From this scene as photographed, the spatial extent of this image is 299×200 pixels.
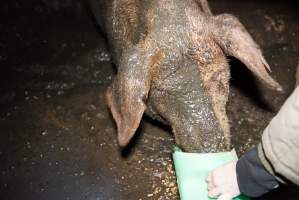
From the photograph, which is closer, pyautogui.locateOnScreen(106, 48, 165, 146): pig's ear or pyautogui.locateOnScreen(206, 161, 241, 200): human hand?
pyautogui.locateOnScreen(206, 161, 241, 200): human hand

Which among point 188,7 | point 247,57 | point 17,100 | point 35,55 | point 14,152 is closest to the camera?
point 247,57

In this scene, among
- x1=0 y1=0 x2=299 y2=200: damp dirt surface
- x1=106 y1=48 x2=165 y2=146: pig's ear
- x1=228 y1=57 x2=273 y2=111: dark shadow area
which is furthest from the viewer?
x1=228 y1=57 x2=273 y2=111: dark shadow area

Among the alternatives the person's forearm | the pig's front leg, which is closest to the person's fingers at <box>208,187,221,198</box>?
the person's forearm

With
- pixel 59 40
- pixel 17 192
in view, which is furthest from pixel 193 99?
pixel 59 40

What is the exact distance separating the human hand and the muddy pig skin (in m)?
0.18

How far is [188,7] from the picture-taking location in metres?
2.96

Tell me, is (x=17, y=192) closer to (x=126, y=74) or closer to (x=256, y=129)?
(x=126, y=74)

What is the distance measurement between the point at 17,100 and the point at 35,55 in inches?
15.9

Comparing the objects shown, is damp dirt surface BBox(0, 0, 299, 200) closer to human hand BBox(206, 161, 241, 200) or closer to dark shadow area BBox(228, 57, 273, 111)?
dark shadow area BBox(228, 57, 273, 111)

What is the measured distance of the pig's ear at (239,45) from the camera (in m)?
2.62

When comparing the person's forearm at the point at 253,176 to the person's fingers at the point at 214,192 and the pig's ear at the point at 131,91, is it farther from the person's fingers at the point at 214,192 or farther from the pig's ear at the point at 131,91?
the pig's ear at the point at 131,91

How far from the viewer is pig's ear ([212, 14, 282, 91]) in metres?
2.62

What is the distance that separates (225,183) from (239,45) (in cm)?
72

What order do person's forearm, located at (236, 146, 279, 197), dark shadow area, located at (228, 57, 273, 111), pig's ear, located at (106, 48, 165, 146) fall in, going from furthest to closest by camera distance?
dark shadow area, located at (228, 57, 273, 111)
pig's ear, located at (106, 48, 165, 146)
person's forearm, located at (236, 146, 279, 197)
